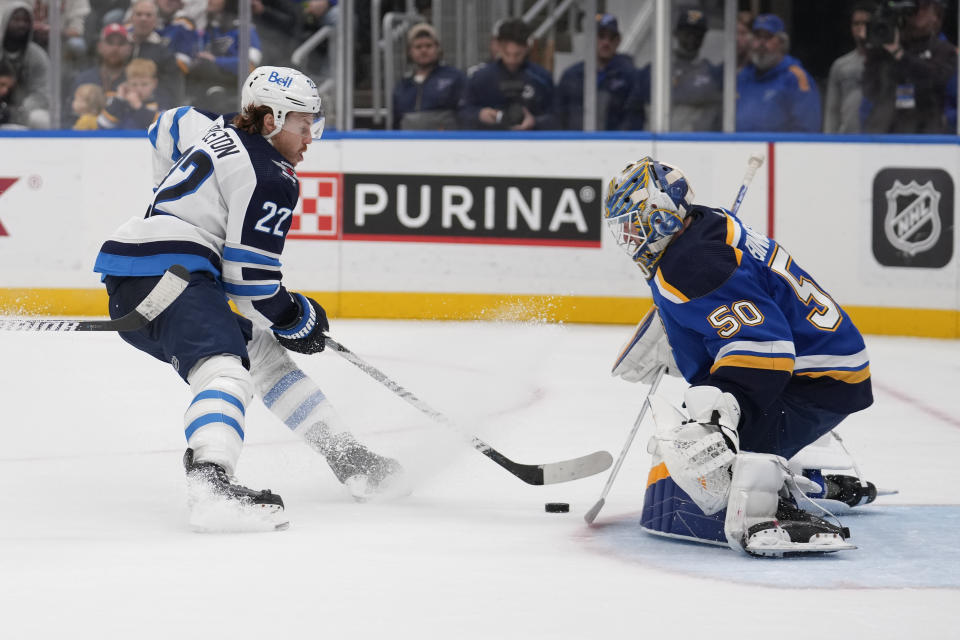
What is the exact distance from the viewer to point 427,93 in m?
6.94

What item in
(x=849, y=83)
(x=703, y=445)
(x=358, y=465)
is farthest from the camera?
(x=849, y=83)

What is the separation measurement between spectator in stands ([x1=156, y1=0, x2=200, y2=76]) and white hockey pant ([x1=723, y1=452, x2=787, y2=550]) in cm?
509

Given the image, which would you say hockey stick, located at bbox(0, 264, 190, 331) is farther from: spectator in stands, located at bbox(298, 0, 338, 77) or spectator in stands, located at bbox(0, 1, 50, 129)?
spectator in stands, located at bbox(0, 1, 50, 129)

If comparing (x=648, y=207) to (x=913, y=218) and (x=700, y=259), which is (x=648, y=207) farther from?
(x=913, y=218)

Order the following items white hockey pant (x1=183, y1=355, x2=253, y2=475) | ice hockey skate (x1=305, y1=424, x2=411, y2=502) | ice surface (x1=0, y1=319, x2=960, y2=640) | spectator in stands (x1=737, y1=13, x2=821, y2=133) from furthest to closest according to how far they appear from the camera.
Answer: spectator in stands (x1=737, y1=13, x2=821, y2=133) → ice hockey skate (x1=305, y1=424, x2=411, y2=502) → white hockey pant (x1=183, y1=355, x2=253, y2=475) → ice surface (x1=0, y1=319, x2=960, y2=640)

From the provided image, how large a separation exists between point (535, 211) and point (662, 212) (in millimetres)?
4074

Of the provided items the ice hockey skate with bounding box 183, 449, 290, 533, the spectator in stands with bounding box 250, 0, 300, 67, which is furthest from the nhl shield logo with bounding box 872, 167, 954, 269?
the ice hockey skate with bounding box 183, 449, 290, 533

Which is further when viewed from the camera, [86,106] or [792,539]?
[86,106]

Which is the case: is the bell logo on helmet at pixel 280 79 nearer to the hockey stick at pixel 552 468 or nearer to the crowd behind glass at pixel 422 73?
the hockey stick at pixel 552 468

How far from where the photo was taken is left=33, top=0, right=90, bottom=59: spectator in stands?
694cm

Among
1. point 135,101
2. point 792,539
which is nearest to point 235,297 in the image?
point 792,539

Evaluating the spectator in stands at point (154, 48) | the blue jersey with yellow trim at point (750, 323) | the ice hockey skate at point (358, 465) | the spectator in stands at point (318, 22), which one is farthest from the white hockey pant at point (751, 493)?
the spectator in stands at point (154, 48)

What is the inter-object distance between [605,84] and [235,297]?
13.3 ft

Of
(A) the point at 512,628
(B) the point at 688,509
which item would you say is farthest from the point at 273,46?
(A) the point at 512,628
